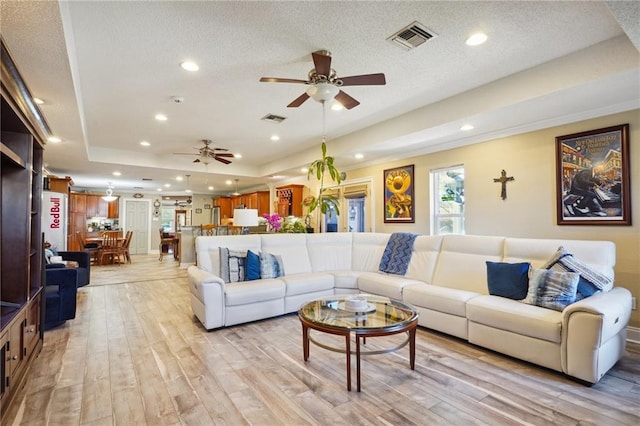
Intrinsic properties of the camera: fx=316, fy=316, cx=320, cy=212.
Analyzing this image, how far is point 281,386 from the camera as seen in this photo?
7.85 ft

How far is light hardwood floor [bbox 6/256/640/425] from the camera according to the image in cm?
203

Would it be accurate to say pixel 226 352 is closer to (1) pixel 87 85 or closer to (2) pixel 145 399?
(2) pixel 145 399

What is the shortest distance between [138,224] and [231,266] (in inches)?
402

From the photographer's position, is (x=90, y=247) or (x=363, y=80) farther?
(x=90, y=247)

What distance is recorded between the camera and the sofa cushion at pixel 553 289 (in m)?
2.75

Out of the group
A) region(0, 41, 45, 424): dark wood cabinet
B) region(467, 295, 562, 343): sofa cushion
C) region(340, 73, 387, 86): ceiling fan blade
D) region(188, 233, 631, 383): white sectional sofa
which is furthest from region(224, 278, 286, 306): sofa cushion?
region(340, 73, 387, 86): ceiling fan blade

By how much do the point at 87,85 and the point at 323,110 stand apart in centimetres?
264

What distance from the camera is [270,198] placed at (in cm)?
946

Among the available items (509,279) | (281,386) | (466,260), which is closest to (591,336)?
(509,279)

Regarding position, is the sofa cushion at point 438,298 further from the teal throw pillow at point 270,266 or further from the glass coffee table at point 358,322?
the teal throw pillow at point 270,266

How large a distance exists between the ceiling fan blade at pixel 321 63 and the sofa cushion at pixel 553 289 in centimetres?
270

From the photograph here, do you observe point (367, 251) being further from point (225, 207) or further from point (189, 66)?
point (225, 207)

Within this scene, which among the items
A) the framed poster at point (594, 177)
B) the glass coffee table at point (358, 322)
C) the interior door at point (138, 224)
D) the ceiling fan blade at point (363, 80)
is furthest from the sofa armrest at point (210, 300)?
the interior door at point (138, 224)

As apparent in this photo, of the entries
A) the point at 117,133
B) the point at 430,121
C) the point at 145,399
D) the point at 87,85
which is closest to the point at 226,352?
the point at 145,399
